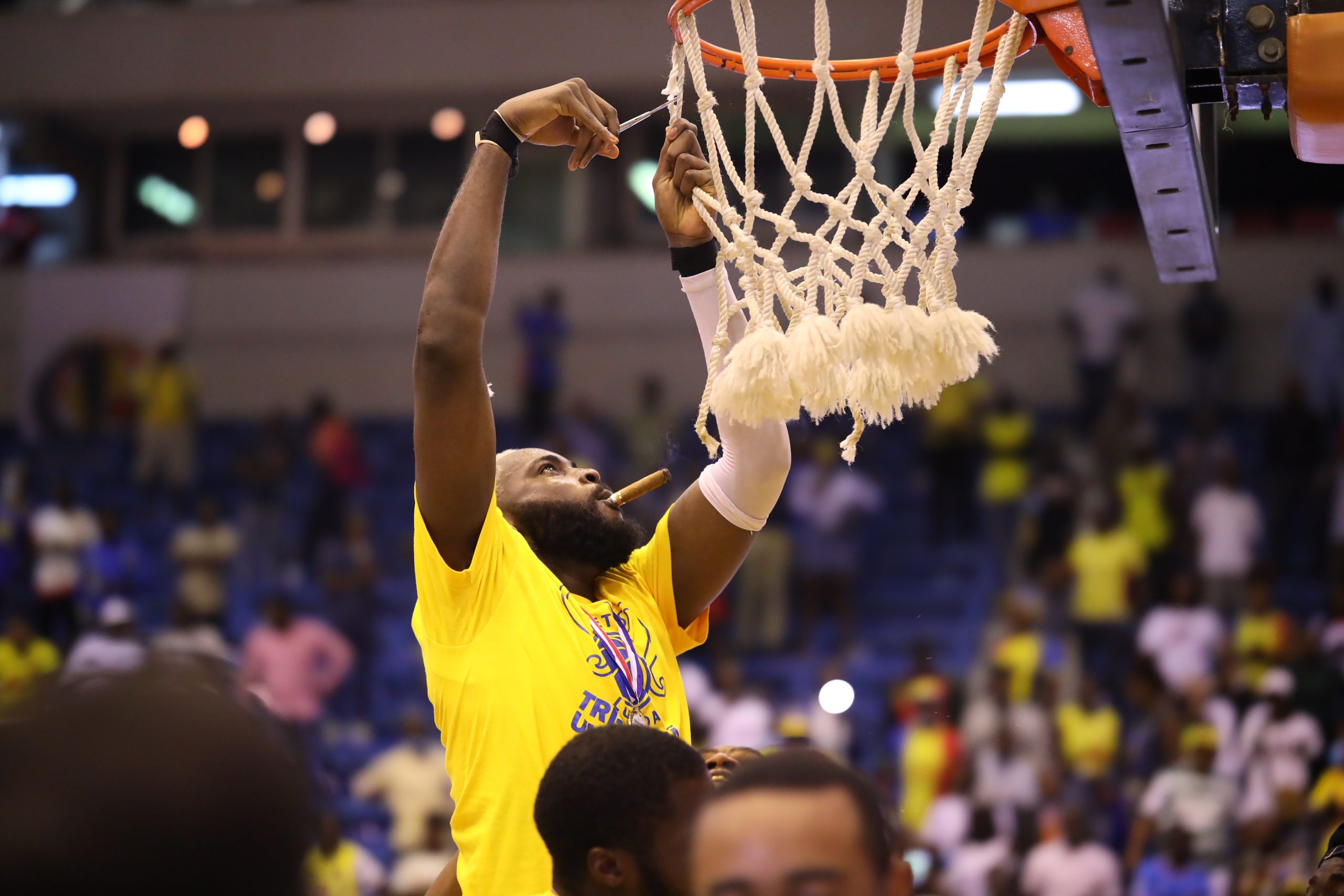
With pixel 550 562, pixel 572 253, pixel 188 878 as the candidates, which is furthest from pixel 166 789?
pixel 572 253

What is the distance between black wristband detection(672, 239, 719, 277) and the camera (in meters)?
3.24

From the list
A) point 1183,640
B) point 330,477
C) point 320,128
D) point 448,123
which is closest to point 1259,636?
point 1183,640

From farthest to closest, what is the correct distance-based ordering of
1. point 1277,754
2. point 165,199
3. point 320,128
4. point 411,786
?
point 165,199
point 320,128
point 411,786
point 1277,754

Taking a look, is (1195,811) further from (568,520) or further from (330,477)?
(330,477)

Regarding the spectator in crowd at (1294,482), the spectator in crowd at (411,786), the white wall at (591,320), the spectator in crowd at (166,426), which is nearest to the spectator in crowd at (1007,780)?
the spectator in crowd at (411,786)

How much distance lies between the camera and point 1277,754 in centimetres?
845

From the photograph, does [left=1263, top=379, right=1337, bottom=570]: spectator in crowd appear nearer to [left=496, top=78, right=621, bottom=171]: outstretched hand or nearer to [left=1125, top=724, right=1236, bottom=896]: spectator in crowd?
[left=1125, top=724, right=1236, bottom=896]: spectator in crowd

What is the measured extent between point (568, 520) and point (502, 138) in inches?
32.0

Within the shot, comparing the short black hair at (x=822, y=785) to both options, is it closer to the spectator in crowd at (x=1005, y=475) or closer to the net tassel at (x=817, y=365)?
the net tassel at (x=817, y=365)

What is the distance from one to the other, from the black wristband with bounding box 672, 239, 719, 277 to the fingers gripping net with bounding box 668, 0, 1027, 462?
62 millimetres

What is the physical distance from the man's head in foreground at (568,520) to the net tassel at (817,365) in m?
0.60

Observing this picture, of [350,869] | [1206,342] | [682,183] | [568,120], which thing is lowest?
[350,869]

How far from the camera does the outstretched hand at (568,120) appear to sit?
2.97 m

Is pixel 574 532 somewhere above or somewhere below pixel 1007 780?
above
